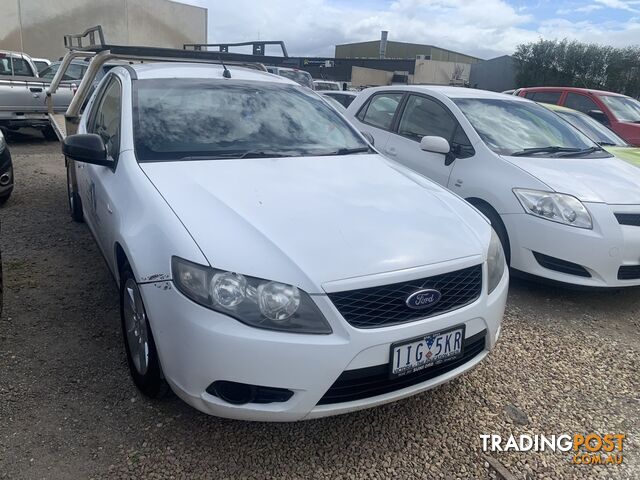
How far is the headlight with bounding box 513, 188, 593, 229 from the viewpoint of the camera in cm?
368

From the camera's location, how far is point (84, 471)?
6.83 feet

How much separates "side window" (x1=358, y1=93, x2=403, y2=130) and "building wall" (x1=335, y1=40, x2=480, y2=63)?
5375 centimetres

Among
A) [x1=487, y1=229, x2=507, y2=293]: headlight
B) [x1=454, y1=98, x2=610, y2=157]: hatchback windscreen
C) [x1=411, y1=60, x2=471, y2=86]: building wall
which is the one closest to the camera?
[x1=487, y1=229, x2=507, y2=293]: headlight

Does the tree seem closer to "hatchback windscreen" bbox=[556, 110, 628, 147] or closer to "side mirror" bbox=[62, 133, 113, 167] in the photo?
"hatchback windscreen" bbox=[556, 110, 628, 147]

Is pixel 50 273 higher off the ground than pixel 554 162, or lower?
lower

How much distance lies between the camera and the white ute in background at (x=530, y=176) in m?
3.67

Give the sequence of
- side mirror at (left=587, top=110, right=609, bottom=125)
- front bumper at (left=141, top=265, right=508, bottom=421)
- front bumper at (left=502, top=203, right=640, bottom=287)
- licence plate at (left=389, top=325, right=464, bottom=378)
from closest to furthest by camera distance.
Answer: front bumper at (left=141, top=265, right=508, bottom=421) → licence plate at (left=389, top=325, right=464, bottom=378) → front bumper at (left=502, top=203, right=640, bottom=287) → side mirror at (left=587, top=110, right=609, bottom=125)

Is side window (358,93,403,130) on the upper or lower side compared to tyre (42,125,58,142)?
upper

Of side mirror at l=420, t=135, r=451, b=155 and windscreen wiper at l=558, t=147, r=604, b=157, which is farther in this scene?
windscreen wiper at l=558, t=147, r=604, b=157

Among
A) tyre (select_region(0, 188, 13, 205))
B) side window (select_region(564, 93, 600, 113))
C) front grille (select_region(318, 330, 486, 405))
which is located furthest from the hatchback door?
side window (select_region(564, 93, 600, 113))

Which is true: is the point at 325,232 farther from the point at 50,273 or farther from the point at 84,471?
the point at 50,273

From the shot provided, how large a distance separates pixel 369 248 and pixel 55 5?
95.1ft

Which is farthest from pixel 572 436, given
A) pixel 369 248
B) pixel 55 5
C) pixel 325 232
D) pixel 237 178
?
pixel 55 5

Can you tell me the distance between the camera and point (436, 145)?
173 inches
